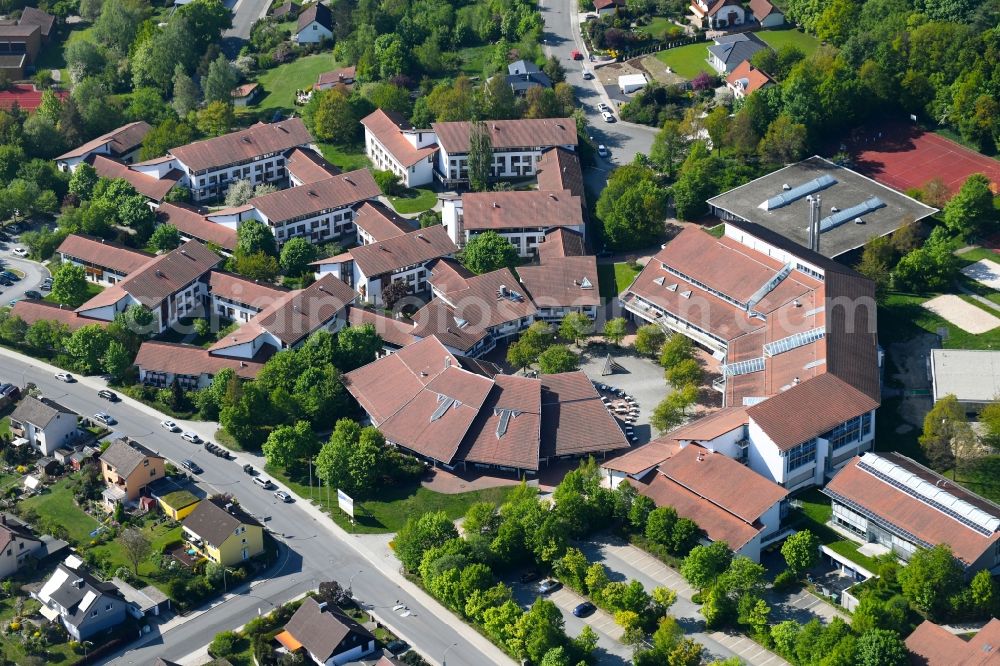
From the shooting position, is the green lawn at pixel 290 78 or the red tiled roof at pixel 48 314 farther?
the green lawn at pixel 290 78

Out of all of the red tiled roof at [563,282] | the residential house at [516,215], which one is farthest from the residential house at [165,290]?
the red tiled roof at [563,282]

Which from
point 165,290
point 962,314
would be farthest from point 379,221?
point 962,314

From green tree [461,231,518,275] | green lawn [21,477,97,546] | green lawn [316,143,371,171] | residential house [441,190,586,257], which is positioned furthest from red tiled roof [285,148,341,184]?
green lawn [21,477,97,546]

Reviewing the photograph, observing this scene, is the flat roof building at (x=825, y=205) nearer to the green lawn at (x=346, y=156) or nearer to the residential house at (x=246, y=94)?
the green lawn at (x=346, y=156)

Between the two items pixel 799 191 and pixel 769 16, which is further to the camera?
pixel 769 16

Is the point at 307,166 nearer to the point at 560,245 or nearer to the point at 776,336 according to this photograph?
the point at 560,245

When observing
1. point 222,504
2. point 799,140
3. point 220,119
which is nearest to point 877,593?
point 222,504
